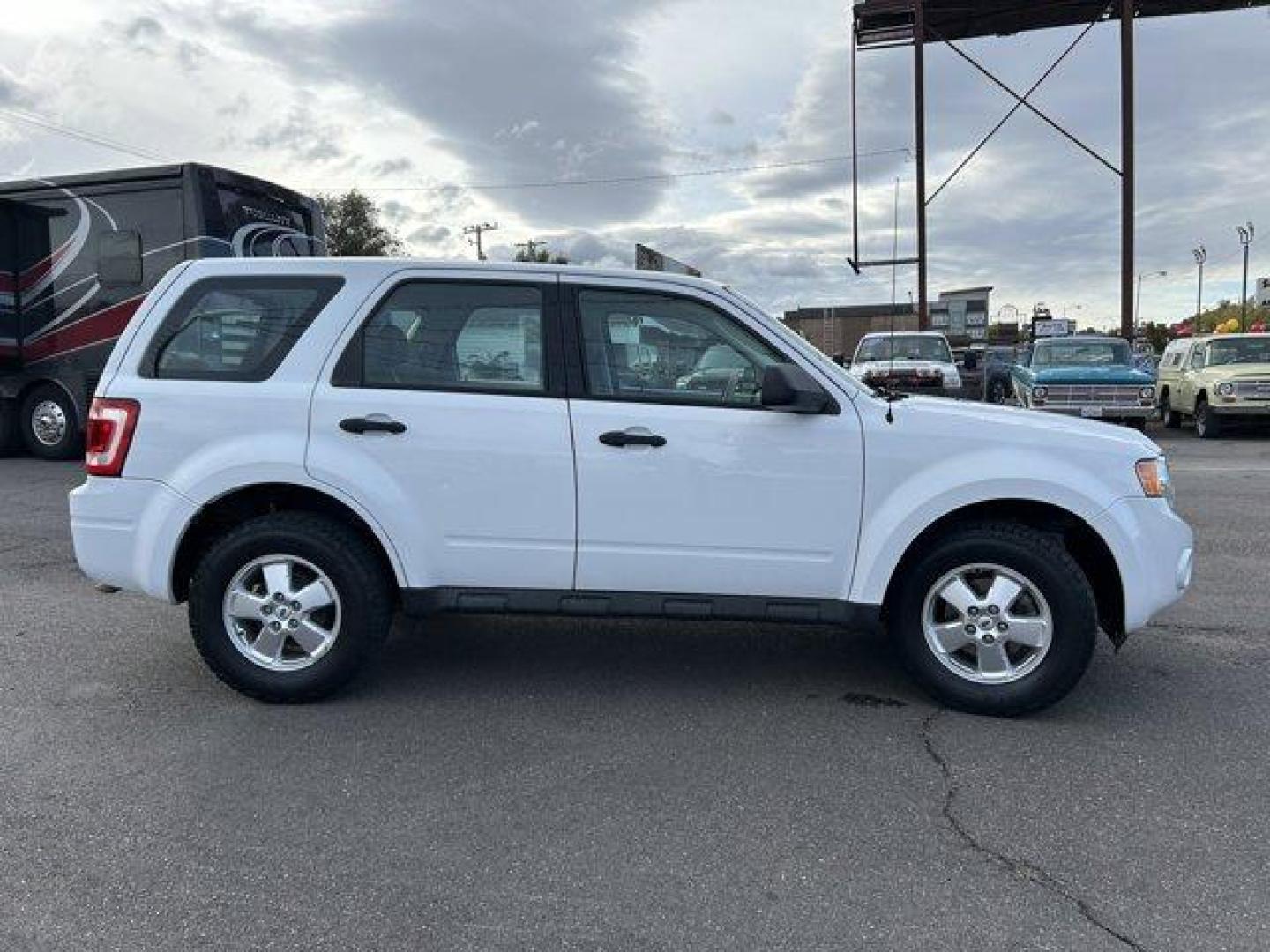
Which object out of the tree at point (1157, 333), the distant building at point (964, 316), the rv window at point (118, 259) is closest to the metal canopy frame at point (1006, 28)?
the rv window at point (118, 259)

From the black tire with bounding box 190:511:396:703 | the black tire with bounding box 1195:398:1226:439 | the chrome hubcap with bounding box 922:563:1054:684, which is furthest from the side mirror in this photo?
the black tire with bounding box 1195:398:1226:439

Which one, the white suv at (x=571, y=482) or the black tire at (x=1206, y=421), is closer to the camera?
the white suv at (x=571, y=482)

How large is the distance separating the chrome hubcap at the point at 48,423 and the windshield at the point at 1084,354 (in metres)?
14.9

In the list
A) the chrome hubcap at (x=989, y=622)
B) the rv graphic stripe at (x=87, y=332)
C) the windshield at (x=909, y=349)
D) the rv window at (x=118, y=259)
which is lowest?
the chrome hubcap at (x=989, y=622)

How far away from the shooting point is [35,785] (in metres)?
3.59

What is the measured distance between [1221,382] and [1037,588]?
14.9m

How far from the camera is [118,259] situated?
1204cm

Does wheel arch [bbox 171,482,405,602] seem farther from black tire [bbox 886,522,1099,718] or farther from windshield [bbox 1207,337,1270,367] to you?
windshield [bbox 1207,337,1270,367]

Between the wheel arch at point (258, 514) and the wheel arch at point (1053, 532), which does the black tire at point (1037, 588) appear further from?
the wheel arch at point (258, 514)

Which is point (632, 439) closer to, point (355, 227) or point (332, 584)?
point (332, 584)

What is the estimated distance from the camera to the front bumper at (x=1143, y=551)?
13.5 feet

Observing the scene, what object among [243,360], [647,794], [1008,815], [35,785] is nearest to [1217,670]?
[1008,815]

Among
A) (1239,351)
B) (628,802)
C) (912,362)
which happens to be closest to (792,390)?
(628,802)

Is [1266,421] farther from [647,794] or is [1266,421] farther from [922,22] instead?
[647,794]
